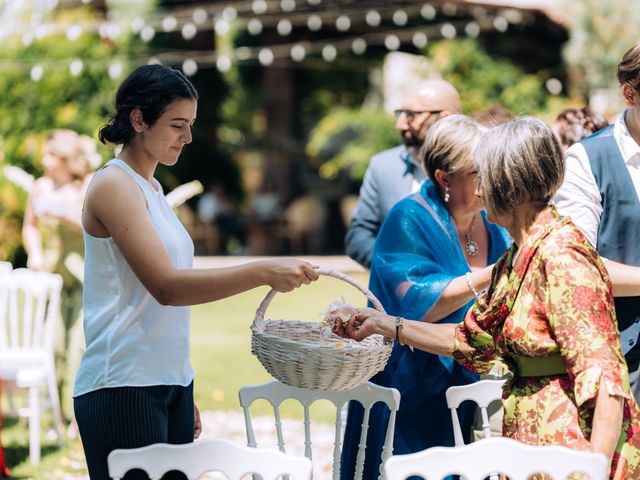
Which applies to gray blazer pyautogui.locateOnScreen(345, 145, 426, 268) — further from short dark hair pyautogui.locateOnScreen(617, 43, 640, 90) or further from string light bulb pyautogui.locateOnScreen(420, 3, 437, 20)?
string light bulb pyautogui.locateOnScreen(420, 3, 437, 20)

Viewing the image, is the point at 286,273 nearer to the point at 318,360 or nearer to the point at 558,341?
the point at 318,360

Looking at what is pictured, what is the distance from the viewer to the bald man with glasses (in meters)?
4.37

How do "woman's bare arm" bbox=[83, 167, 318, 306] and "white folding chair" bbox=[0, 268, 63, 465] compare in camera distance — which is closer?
"woman's bare arm" bbox=[83, 167, 318, 306]

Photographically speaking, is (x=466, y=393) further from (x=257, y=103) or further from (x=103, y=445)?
(x=257, y=103)

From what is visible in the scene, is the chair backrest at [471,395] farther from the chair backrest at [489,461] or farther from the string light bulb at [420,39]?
the string light bulb at [420,39]

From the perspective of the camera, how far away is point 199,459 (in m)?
2.12

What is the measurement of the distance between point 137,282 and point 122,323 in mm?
112

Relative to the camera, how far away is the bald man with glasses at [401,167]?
14.3 feet

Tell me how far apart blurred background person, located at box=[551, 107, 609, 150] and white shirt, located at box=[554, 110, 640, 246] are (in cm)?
140

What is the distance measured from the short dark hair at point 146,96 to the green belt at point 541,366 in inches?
44.5

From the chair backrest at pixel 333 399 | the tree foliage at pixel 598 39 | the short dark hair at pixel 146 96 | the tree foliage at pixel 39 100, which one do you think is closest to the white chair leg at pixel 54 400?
the chair backrest at pixel 333 399

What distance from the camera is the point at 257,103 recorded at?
2298cm

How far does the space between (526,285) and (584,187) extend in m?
0.74

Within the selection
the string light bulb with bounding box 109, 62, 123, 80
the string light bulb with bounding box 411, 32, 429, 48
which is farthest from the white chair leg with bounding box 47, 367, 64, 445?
the string light bulb with bounding box 411, 32, 429, 48
